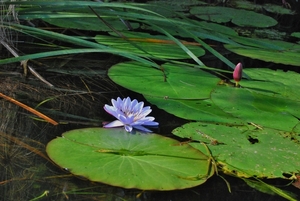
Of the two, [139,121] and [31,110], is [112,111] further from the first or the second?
[31,110]

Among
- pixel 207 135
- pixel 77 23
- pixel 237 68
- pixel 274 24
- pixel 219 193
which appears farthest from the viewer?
pixel 274 24

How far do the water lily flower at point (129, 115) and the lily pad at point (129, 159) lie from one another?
25 millimetres

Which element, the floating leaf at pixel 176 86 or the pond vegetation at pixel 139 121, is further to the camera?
the floating leaf at pixel 176 86

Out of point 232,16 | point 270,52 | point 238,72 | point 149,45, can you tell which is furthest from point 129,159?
point 232,16

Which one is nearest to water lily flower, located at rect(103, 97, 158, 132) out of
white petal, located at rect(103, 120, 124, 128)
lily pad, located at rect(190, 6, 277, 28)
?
white petal, located at rect(103, 120, 124, 128)

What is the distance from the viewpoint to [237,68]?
5.31ft

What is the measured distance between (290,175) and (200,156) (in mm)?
217

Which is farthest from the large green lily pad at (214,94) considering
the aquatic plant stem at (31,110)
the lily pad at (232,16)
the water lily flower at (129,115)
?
the lily pad at (232,16)

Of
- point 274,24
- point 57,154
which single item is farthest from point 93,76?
point 274,24

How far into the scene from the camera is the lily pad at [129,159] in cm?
103

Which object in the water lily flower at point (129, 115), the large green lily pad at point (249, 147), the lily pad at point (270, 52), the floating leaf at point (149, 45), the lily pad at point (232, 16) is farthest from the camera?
the lily pad at point (232, 16)

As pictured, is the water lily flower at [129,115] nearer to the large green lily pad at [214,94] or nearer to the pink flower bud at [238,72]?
the large green lily pad at [214,94]

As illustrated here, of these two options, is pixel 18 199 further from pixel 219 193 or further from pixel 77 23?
pixel 77 23

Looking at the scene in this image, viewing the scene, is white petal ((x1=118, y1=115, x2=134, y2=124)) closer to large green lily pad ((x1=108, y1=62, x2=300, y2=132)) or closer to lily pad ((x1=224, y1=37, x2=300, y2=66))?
large green lily pad ((x1=108, y1=62, x2=300, y2=132))
